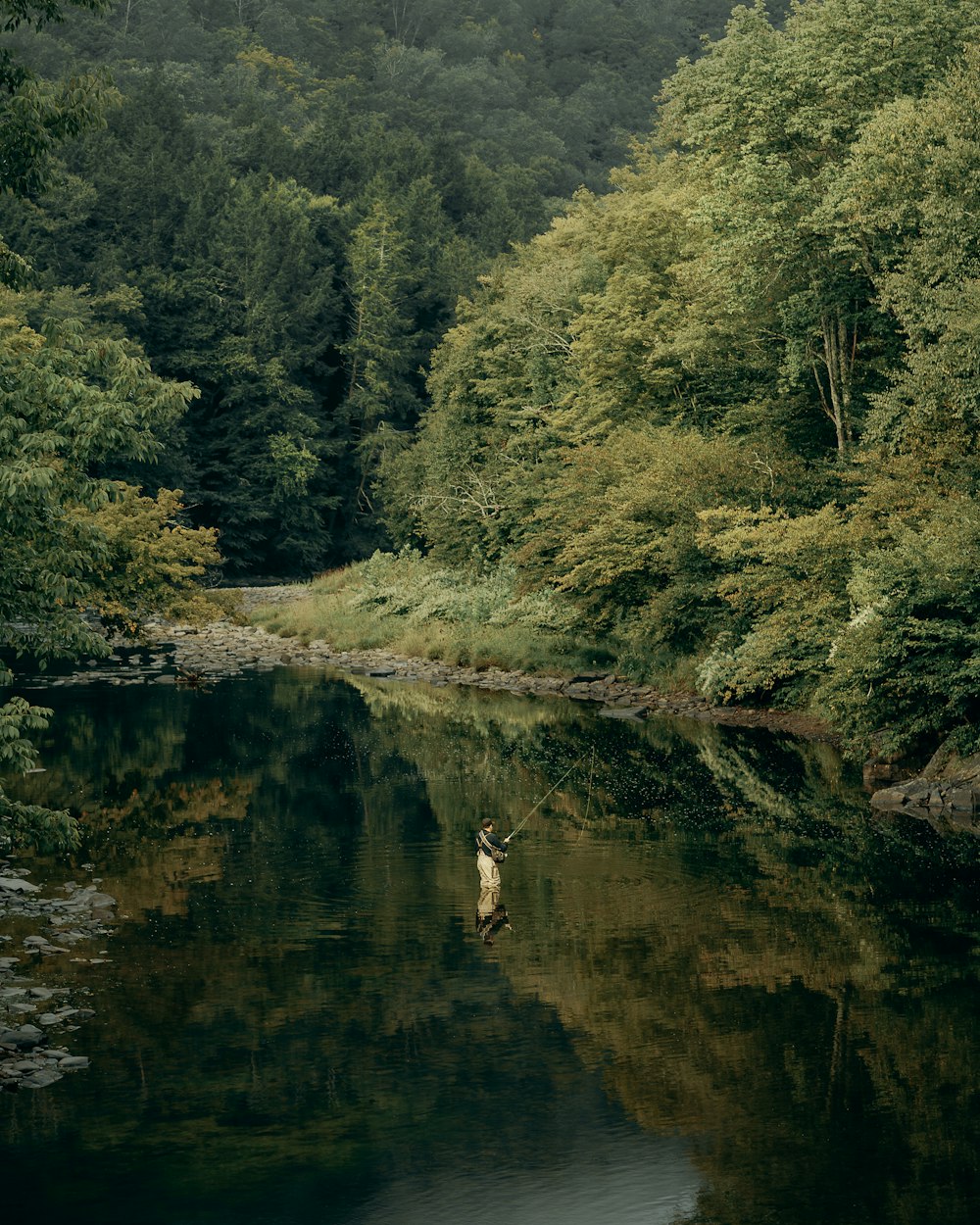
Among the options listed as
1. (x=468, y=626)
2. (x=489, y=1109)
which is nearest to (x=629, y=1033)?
(x=489, y=1109)

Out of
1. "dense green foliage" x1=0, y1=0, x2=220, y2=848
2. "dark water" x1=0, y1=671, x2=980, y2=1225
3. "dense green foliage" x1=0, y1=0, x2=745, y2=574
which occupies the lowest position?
"dark water" x1=0, y1=671, x2=980, y2=1225

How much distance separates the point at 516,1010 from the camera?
16.7 metres

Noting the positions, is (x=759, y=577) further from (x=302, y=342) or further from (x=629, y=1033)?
(x=302, y=342)

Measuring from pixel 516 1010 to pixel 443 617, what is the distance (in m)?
38.9

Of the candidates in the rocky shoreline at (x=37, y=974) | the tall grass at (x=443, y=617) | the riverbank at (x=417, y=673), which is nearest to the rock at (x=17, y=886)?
the rocky shoreline at (x=37, y=974)

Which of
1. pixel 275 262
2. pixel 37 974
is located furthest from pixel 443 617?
pixel 275 262

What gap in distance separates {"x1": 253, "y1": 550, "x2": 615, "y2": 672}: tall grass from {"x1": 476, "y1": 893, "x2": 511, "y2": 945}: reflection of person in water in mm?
24917

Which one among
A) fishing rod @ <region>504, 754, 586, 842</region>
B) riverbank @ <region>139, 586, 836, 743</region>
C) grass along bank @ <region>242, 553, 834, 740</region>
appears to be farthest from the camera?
grass along bank @ <region>242, 553, 834, 740</region>

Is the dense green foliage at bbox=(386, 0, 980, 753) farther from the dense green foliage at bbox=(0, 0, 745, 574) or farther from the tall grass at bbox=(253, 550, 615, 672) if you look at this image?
the dense green foliage at bbox=(0, 0, 745, 574)

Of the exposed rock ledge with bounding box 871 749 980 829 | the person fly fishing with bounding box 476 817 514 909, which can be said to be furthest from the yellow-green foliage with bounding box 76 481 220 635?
the exposed rock ledge with bounding box 871 749 980 829

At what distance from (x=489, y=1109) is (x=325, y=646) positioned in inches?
1750

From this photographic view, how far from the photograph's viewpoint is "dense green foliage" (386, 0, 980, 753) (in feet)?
94.0

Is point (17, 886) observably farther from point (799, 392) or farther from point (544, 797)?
point (799, 392)

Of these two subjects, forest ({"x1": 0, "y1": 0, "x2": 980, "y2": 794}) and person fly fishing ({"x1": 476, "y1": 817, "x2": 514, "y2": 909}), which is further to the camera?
forest ({"x1": 0, "y1": 0, "x2": 980, "y2": 794})
